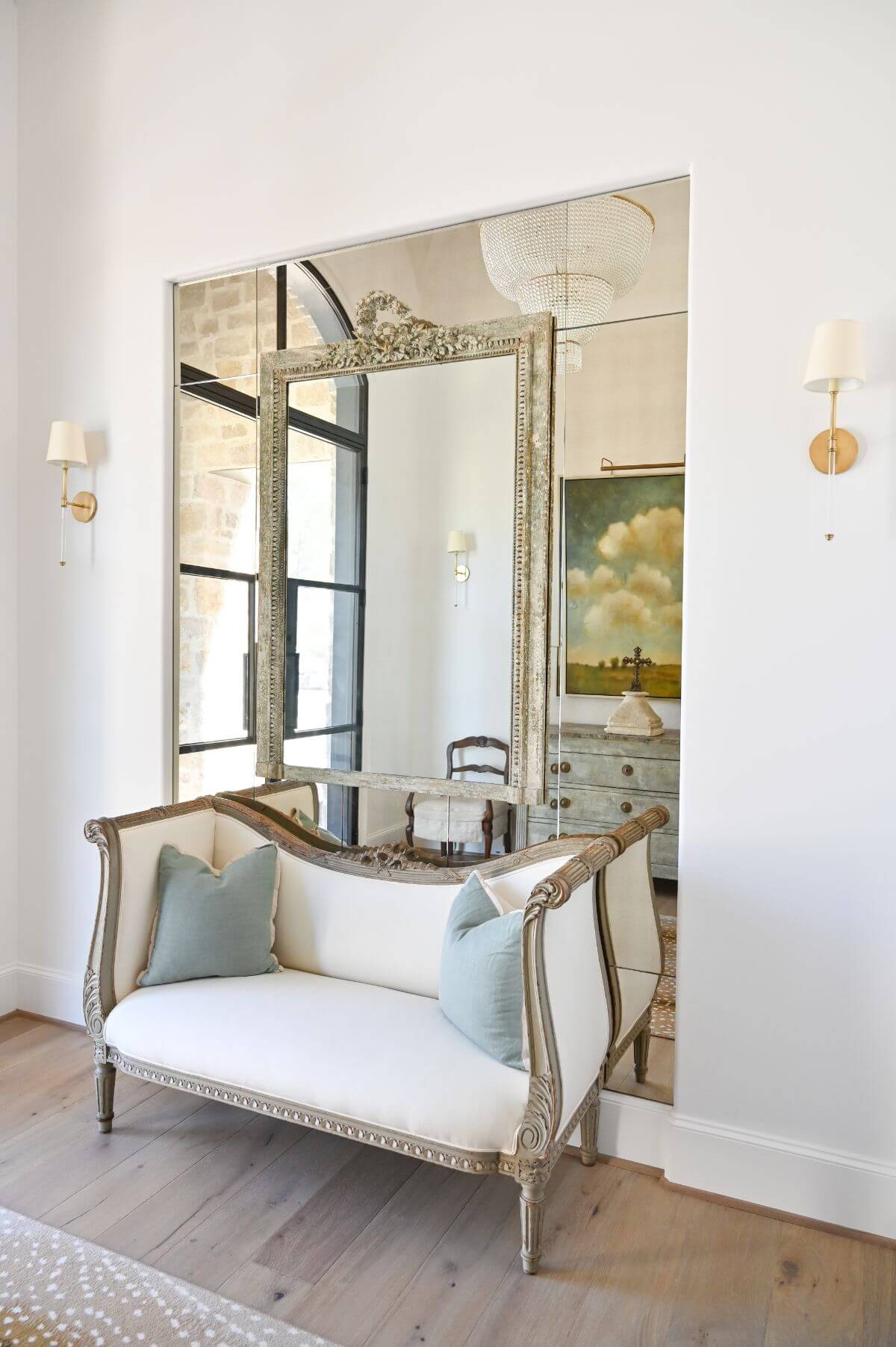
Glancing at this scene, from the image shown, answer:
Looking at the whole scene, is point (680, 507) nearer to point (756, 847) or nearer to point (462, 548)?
point (462, 548)

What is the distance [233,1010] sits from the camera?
231 centimetres

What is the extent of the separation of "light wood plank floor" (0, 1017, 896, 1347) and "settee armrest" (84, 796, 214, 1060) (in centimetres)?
39

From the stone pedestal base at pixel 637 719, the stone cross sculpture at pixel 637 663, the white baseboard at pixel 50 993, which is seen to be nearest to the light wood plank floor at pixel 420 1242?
the white baseboard at pixel 50 993

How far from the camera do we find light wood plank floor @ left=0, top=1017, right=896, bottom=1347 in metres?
1.80

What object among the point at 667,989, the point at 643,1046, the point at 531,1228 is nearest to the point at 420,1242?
the point at 531,1228

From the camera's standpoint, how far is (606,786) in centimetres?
240

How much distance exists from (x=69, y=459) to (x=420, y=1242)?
2571 mm

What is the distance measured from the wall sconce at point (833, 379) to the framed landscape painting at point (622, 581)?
1.13ft

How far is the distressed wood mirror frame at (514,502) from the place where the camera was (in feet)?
7.97

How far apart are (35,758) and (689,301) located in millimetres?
2737

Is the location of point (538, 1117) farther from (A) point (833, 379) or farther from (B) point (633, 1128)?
(A) point (833, 379)

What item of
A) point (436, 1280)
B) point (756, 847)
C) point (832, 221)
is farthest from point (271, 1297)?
point (832, 221)

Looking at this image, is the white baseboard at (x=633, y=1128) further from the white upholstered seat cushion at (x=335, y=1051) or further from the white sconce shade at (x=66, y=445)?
the white sconce shade at (x=66, y=445)

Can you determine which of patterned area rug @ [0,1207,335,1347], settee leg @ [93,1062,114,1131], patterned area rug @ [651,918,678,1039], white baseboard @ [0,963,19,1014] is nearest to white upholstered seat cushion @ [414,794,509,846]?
patterned area rug @ [651,918,678,1039]
